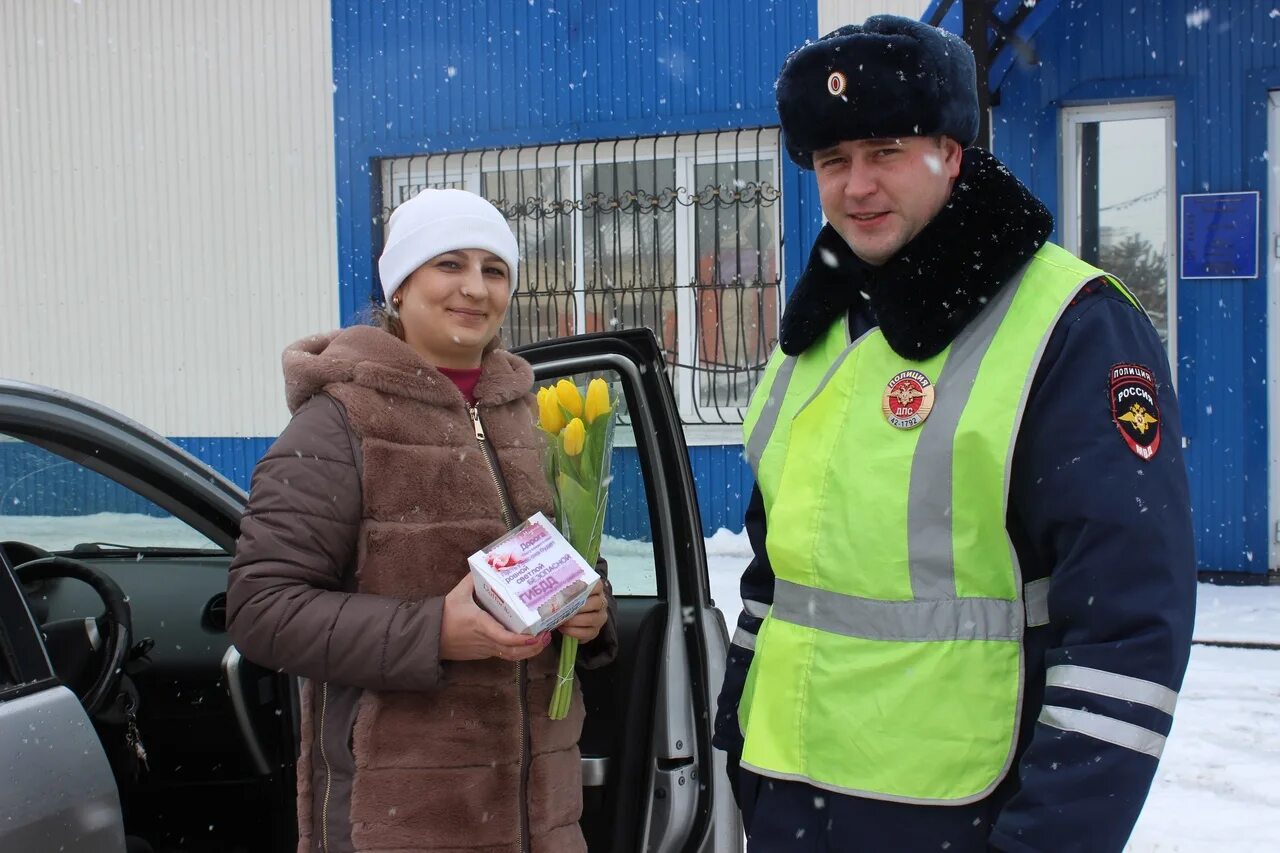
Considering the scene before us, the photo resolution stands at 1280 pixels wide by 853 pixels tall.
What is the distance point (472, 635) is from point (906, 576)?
2.04ft

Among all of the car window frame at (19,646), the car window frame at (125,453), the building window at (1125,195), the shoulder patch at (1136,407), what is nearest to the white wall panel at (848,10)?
the building window at (1125,195)

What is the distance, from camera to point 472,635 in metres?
1.66

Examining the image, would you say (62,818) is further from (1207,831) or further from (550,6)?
(550,6)

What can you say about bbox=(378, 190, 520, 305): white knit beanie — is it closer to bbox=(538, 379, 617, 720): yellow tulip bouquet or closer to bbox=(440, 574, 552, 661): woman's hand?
bbox=(538, 379, 617, 720): yellow tulip bouquet

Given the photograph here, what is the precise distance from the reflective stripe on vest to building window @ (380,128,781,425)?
5654 millimetres

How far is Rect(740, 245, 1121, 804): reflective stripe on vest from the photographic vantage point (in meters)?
1.38

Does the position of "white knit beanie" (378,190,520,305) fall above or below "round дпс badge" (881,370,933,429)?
above

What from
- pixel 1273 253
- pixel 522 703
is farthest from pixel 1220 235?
pixel 522 703

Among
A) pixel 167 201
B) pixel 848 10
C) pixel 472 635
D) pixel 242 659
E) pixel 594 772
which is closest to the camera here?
pixel 472 635

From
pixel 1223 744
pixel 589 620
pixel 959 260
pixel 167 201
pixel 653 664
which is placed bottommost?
pixel 1223 744

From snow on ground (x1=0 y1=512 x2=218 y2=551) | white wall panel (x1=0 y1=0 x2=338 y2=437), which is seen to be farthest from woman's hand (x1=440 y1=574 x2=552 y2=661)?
white wall panel (x1=0 y1=0 x2=338 y2=437)

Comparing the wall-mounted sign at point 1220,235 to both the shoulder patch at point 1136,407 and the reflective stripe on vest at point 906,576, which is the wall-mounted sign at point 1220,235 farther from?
the shoulder patch at point 1136,407

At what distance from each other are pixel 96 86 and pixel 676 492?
25.5 feet

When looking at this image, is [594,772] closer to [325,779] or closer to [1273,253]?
[325,779]
